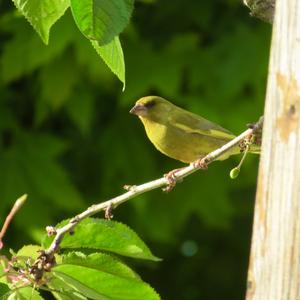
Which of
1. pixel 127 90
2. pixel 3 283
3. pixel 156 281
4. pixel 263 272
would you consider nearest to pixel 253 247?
pixel 263 272

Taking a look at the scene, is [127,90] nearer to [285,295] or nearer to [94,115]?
[94,115]

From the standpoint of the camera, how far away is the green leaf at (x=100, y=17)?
233 cm

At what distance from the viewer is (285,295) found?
2.25 m

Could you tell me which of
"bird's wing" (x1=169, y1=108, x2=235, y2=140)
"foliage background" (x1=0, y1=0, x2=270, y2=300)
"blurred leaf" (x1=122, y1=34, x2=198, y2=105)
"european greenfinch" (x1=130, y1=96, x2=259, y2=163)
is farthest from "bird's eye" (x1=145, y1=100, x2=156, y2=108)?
"blurred leaf" (x1=122, y1=34, x2=198, y2=105)

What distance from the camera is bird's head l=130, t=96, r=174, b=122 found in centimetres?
506

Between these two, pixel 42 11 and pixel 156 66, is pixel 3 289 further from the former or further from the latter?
pixel 156 66

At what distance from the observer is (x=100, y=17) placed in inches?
92.0

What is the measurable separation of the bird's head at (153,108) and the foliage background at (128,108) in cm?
129

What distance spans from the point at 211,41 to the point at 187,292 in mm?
2296

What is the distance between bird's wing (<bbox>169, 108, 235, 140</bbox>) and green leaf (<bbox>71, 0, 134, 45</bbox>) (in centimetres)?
229

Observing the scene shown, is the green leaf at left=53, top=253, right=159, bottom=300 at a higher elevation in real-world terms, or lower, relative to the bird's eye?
lower

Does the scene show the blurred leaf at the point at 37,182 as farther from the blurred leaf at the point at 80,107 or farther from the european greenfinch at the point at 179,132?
the european greenfinch at the point at 179,132

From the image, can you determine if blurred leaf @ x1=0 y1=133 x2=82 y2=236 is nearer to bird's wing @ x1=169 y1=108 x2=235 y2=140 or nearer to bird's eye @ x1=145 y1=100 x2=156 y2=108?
bird's eye @ x1=145 y1=100 x2=156 y2=108

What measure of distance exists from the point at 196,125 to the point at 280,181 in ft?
8.68
